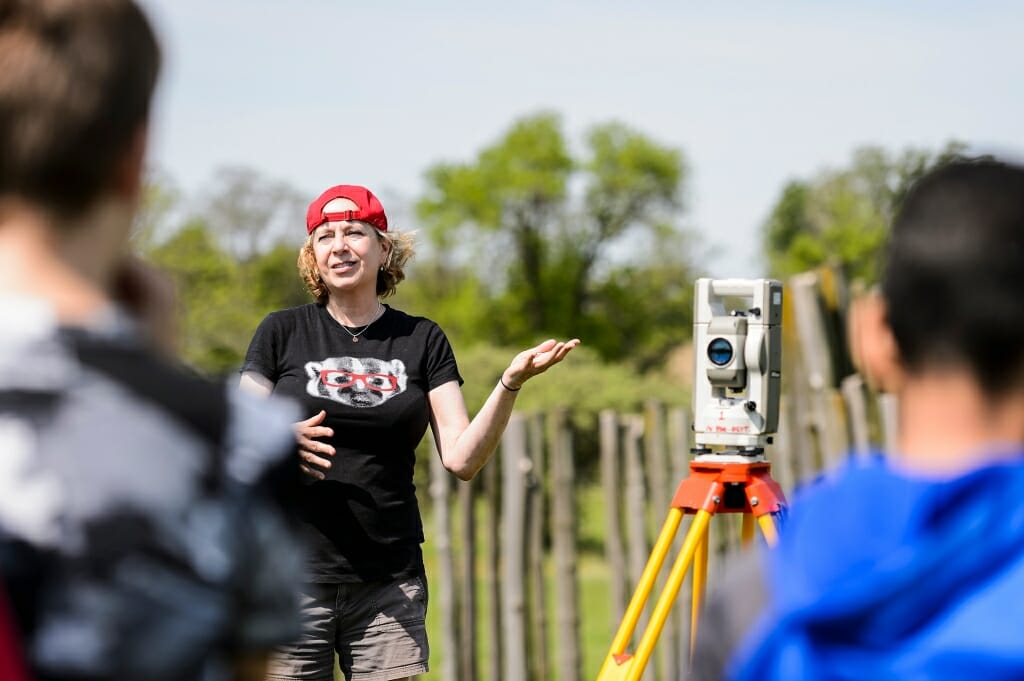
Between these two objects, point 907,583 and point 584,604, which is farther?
point 584,604

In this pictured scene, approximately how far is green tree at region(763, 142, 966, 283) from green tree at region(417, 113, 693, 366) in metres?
3.43

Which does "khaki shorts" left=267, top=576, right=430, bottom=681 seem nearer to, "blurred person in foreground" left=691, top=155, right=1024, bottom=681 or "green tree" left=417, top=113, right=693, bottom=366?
"blurred person in foreground" left=691, top=155, right=1024, bottom=681

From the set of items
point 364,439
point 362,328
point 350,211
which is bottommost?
point 364,439

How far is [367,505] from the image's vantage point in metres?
3.80

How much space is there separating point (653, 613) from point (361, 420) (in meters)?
1.02

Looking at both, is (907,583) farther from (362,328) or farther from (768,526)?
(362,328)

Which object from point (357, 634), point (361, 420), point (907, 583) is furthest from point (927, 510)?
point (357, 634)

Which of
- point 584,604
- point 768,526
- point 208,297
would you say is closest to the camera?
point 768,526

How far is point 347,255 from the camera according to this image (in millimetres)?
3965

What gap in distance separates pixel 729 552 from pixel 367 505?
3568 mm

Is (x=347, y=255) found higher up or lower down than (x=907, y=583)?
higher up

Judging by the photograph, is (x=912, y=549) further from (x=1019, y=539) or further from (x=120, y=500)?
(x=120, y=500)

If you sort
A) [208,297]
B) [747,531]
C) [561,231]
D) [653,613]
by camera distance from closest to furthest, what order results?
[653,613]
[747,531]
[208,297]
[561,231]

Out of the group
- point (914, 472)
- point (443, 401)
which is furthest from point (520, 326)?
point (914, 472)
